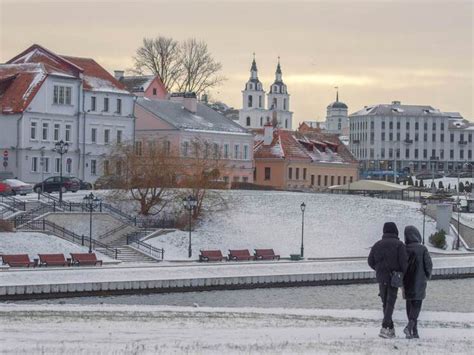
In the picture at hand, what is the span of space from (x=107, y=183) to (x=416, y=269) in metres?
52.7

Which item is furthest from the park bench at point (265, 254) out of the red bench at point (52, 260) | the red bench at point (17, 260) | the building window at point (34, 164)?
the building window at point (34, 164)

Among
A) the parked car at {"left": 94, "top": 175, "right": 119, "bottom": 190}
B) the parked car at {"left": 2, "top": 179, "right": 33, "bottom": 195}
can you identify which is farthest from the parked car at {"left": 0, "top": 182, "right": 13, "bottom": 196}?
the parked car at {"left": 94, "top": 175, "right": 119, "bottom": 190}

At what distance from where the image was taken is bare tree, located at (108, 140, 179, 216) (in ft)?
225

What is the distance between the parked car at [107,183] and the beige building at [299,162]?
2553cm

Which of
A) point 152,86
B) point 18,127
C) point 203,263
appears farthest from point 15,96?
point 203,263

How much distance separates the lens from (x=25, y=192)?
71062 millimetres

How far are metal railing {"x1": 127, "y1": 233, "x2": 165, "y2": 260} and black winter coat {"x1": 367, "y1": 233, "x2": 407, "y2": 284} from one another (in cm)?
3623

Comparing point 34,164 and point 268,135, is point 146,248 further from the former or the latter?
point 268,135

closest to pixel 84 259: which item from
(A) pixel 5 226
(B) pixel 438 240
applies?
(A) pixel 5 226

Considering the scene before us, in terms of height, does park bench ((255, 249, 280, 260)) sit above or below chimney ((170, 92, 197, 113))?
below

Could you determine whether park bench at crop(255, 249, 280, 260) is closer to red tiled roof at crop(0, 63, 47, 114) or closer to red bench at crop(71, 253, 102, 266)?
red bench at crop(71, 253, 102, 266)

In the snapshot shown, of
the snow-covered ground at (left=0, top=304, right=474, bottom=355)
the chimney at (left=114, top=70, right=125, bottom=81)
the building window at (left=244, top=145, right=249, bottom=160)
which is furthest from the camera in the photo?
the chimney at (left=114, top=70, right=125, bottom=81)

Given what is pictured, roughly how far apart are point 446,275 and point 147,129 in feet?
136

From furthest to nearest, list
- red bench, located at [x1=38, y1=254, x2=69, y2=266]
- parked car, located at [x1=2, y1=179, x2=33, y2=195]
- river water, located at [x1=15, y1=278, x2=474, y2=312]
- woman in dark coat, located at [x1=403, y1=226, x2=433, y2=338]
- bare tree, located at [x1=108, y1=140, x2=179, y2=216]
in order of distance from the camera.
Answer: parked car, located at [x1=2, y1=179, x2=33, y2=195] → bare tree, located at [x1=108, y1=140, x2=179, y2=216] → red bench, located at [x1=38, y1=254, x2=69, y2=266] → river water, located at [x1=15, y1=278, x2=474, y2=312] → woman in dark coat, located at [x1=403, y1=226, x2=433, y2=338]
